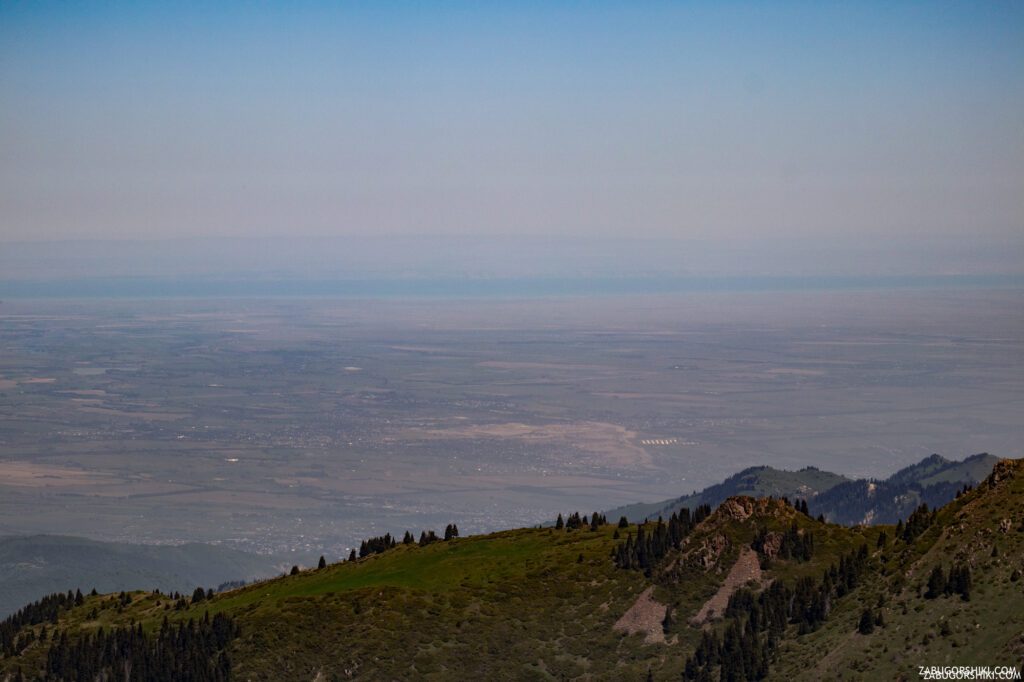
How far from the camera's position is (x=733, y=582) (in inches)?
3898

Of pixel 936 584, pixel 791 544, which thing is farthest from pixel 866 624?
pixel 791 544

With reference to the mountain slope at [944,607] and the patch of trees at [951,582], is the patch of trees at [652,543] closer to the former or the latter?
the mountain slope at [944,607]

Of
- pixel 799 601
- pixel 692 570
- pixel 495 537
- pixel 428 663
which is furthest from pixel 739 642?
pixel 495 537

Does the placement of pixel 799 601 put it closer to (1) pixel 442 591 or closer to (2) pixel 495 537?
(1) pixel 442 591

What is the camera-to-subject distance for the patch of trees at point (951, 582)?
3071 inches

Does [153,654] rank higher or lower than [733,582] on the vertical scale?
lower

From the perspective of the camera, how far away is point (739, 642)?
285 feet

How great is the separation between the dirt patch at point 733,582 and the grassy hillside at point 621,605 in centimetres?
12

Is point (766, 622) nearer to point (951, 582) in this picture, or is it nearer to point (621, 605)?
point (621, 605)

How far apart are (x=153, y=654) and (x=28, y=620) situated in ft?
88.3

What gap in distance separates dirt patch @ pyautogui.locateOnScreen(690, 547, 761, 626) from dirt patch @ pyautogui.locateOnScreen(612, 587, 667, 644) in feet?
8.52

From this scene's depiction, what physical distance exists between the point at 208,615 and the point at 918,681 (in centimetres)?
5777

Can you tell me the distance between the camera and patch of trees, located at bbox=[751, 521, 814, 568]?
99.8 metres

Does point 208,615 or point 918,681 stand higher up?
point 918,681
